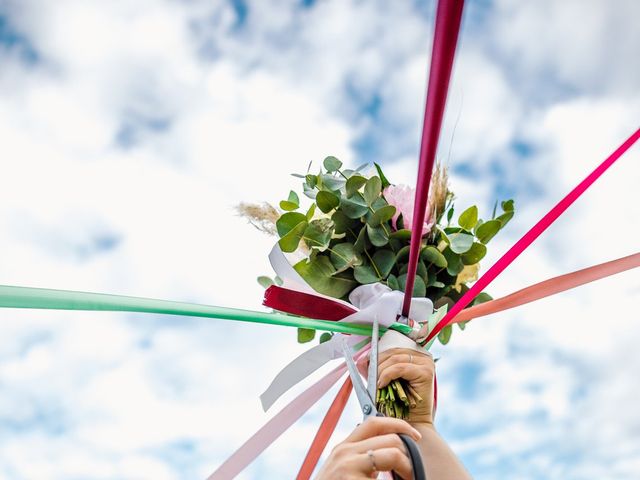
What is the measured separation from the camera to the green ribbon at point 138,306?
4.49 ft

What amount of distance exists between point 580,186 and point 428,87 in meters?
0.80

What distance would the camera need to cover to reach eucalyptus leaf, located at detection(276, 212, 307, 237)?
6.82 ft

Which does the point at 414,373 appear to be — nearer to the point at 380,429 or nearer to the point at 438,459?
the point at 438,459

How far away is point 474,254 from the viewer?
2125 millimetres

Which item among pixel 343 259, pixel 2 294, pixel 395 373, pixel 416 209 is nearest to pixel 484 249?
pixel 343 259

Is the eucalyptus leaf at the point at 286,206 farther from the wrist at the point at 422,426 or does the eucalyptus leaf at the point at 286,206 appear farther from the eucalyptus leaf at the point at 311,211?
the wrist at the point at 422,426

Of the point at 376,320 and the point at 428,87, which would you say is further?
the point at 376,320

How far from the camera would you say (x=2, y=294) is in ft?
4.40

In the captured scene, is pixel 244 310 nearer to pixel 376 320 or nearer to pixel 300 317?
pixel 300 317

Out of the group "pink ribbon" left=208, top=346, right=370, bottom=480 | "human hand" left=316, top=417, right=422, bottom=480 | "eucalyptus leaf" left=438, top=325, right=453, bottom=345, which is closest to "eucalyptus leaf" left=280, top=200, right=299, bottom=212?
"pink ribbon" left=208, top=346, right=370, bottom=480

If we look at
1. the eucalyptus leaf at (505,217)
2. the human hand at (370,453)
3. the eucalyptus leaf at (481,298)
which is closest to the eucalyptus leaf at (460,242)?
the eucalyptus leaf at (505,217)

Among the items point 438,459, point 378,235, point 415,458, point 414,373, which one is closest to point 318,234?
point 378,235

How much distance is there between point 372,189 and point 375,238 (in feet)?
0.52

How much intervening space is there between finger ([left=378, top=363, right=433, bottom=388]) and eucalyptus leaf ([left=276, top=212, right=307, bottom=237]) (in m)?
0.59
